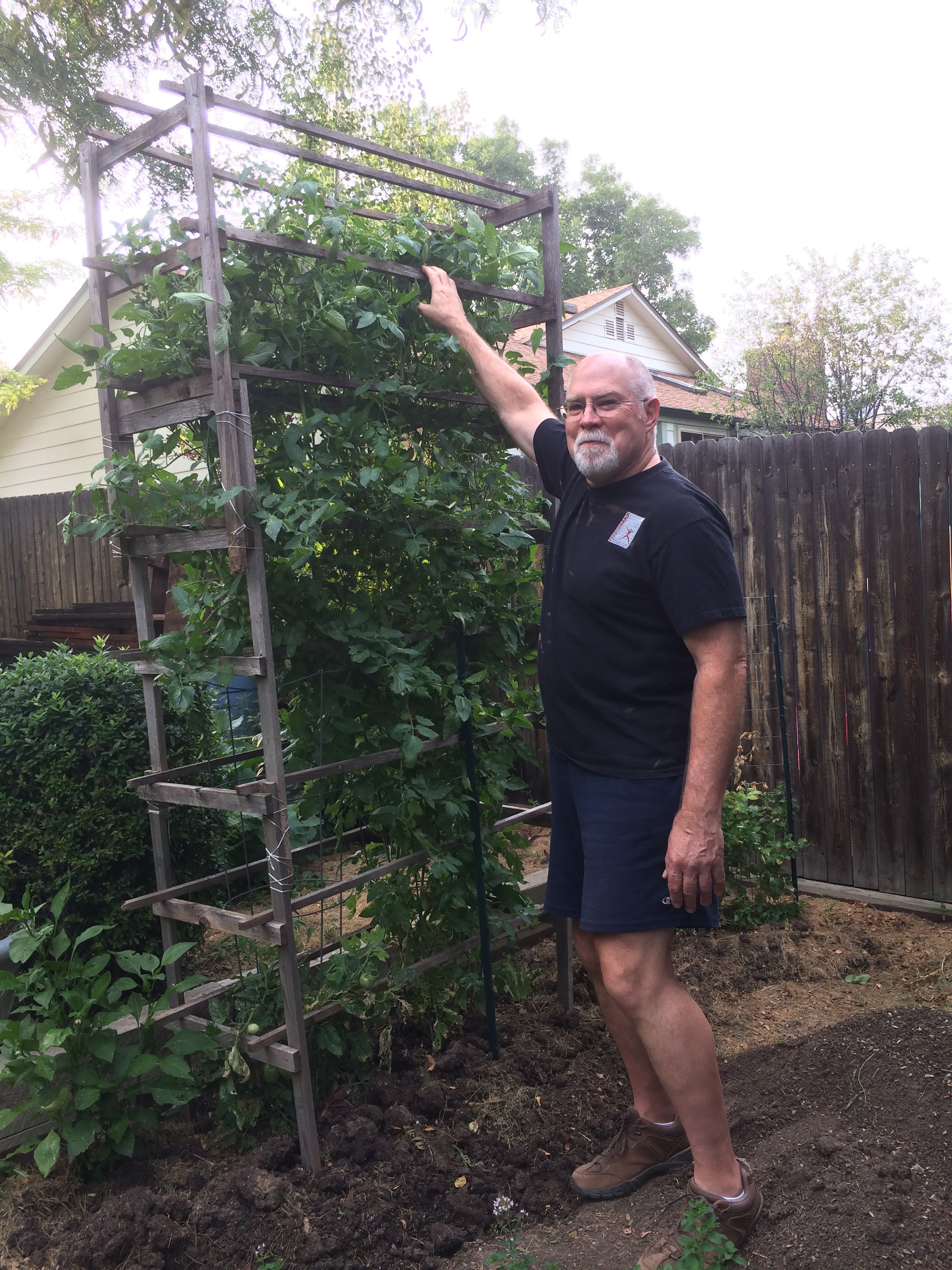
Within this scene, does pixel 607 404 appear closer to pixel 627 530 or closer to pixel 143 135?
pixel 627 530

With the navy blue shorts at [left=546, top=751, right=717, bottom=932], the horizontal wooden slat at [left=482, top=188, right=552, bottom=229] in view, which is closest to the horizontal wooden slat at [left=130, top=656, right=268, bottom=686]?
the navy blue shorts at [left=546, top=751, right=717, bottom=932]

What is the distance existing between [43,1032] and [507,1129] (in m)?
1.30

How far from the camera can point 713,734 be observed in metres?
2.25

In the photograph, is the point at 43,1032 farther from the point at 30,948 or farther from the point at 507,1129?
the point at 507,1129

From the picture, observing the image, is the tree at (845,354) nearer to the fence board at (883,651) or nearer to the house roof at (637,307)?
the house roof at (637,307)

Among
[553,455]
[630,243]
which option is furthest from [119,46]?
[630,243]

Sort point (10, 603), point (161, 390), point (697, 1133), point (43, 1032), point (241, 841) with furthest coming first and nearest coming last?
point (10, 603)
point (241, 841)
point (161, 390)
point (43, 1032)
point (697, 1133)

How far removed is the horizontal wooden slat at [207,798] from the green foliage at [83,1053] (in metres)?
0.38

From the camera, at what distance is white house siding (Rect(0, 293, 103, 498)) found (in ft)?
40.7

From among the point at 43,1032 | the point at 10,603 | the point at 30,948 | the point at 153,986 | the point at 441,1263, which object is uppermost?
the point at 10,603

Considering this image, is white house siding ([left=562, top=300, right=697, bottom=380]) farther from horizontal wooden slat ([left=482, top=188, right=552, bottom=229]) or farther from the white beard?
the white beard

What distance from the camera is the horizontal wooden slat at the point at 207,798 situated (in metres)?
2.58

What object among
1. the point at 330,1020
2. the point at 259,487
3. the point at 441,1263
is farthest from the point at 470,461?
the point at 441,1263

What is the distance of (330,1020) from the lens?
287cm
